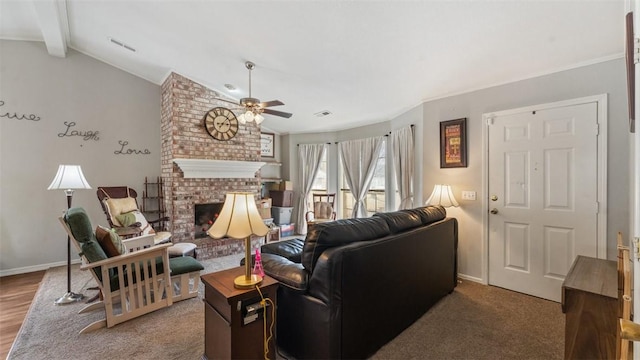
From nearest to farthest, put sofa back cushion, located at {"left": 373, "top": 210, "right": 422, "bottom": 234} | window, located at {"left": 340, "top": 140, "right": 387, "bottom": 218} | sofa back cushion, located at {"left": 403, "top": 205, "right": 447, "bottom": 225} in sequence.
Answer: sofa back cushion, located at {"left": 373, "top": 210, "right": 422, "bottom": 234} < sofa back cushion, located at {"left": 403, "top": 205, "right": 447, "bottom": 225} < window, located at {"left": 340, "top": 140, "right": 387, "bottom": 218}

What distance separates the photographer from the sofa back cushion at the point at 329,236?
5.72 ft

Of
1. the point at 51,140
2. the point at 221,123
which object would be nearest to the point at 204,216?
the point at 221,123

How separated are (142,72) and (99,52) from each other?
0.59 metres

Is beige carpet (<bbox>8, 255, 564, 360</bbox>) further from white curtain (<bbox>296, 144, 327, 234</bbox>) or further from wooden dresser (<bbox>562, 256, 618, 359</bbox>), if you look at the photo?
white curtain (<bbox>296, 144, 327, 234</bbox>)

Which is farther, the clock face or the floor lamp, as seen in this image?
the clock face

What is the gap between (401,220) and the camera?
2270 millimetres

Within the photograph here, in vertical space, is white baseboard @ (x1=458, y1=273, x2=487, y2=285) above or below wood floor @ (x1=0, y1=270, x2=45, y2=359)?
above

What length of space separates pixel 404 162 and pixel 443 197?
1.25m

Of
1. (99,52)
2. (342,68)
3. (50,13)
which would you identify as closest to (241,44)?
(342,68)

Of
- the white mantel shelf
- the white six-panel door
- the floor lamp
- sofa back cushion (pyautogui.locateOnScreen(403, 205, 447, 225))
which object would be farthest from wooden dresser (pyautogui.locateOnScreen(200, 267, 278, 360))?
the white mantel shelf

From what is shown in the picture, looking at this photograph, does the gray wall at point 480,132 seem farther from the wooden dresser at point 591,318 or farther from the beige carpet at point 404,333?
the wooden dresser at point 591,318

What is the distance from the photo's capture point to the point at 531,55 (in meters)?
2.61

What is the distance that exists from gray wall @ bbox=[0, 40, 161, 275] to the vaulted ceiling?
31cm

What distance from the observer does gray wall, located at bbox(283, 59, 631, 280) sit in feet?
8.05
